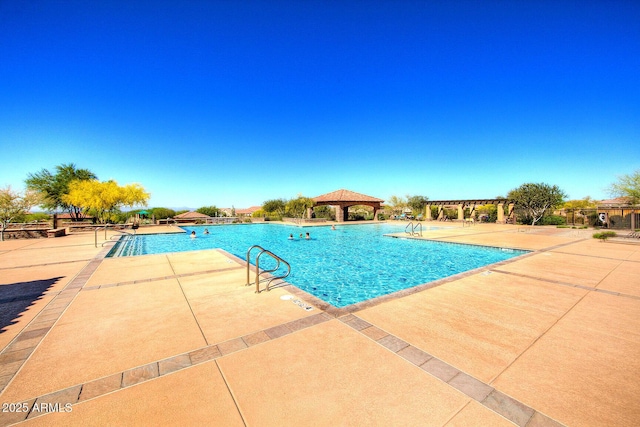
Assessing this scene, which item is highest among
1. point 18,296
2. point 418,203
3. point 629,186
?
point 629,186

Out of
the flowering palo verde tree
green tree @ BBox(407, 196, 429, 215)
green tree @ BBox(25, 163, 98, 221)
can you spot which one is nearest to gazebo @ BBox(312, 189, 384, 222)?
green tree @ BBox(407, 196, 429, 215)

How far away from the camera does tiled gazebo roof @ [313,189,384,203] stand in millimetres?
32619

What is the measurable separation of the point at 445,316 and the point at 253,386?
10.8ft

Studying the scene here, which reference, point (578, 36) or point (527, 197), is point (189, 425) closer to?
point (578, 36)

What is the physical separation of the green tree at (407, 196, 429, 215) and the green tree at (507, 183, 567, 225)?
10.1m

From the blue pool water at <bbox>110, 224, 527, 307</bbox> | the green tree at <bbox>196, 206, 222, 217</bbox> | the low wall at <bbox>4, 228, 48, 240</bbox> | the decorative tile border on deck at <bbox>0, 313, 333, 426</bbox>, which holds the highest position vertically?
the green tree at <bbox>196, 206, 222, 217</bbox>

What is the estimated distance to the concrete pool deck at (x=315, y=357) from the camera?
2141 millimetres

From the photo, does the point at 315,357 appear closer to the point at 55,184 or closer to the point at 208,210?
the point at 55,184

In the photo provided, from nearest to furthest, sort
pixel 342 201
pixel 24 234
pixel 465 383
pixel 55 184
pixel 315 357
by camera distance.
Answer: pixel 465 383, pixel 315 357, pixel 24 234, pixel 55 184, pixel 342 201

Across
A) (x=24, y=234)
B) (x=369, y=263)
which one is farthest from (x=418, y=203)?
(x=24, y=234)

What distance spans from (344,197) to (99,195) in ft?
87.6

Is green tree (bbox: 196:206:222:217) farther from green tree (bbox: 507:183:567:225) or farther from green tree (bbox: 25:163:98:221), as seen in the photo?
green tree (bbox: 507:183:567:225)

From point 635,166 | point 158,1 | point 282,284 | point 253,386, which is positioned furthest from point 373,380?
point 635,166

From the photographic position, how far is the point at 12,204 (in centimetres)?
1933
